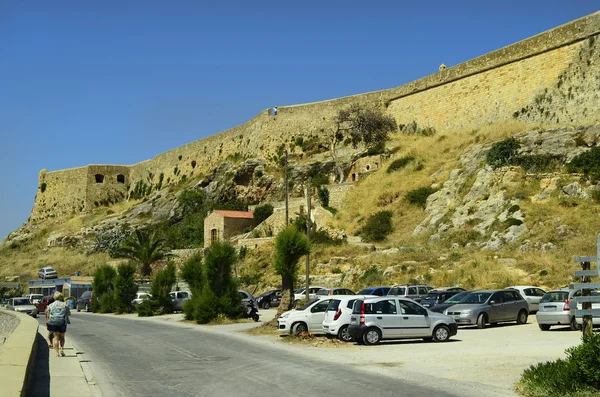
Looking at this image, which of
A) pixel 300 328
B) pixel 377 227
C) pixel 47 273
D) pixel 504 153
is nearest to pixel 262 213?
pixel 377 227

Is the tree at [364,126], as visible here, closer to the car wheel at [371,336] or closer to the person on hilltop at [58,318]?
the car wheel at [371,336]

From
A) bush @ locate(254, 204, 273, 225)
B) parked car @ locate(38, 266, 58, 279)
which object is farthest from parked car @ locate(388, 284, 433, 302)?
parked car @ locate(38, 266, 58, 279)

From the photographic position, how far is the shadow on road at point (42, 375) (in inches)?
427

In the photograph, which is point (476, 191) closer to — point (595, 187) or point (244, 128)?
point (595, 187)

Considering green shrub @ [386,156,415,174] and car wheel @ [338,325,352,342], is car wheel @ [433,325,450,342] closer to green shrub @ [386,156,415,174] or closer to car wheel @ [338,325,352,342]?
car wheel @ [338,325,352,342]

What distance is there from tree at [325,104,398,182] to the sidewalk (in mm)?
43772

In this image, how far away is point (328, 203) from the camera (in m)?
54.8

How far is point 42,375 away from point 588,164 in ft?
110

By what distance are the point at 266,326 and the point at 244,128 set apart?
175 feet

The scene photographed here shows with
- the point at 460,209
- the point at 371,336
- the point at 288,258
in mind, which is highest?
the point at 460,209

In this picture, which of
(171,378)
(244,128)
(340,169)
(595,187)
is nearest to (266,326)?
(171,378)

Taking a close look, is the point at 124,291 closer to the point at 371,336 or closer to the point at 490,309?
the point at 490,309

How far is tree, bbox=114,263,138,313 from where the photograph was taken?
3919cm

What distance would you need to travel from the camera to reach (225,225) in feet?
186
